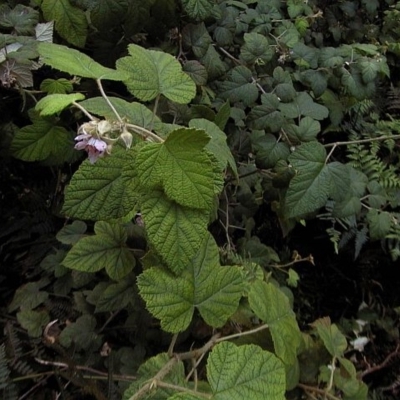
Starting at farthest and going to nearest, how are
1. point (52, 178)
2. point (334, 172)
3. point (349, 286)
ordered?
point (349, 286)
point (52, 178)
point (334, 172)

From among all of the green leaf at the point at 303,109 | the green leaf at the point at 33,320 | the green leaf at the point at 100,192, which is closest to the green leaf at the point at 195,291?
the green leaf at the point at 100,192

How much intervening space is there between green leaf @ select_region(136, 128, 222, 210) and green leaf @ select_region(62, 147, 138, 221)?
0.06 metres

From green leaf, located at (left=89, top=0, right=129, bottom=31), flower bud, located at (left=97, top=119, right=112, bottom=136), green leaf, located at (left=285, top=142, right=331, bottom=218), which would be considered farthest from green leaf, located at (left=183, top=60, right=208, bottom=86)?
flower bud, located at (left=97, top=119, right=112, bottom=136)

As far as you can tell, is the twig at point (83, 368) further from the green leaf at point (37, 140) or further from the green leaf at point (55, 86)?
the green leaf at point (55, 86)

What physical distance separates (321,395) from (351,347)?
63cm

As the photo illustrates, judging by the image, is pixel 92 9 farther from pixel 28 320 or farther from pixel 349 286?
pixel 349 286

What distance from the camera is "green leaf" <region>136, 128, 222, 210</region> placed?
688mm

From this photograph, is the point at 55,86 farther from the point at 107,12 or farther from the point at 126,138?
the point at 126,138

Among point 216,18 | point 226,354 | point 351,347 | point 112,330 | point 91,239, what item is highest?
point 216,18

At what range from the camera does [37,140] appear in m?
1.06

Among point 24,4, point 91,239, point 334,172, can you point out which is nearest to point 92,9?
point 24,4

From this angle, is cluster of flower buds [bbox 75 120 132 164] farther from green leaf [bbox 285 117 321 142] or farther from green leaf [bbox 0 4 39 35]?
green leaf [bbox 285 117 321 142]

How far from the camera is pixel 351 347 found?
161cm

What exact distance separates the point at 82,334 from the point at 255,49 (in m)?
0.88
